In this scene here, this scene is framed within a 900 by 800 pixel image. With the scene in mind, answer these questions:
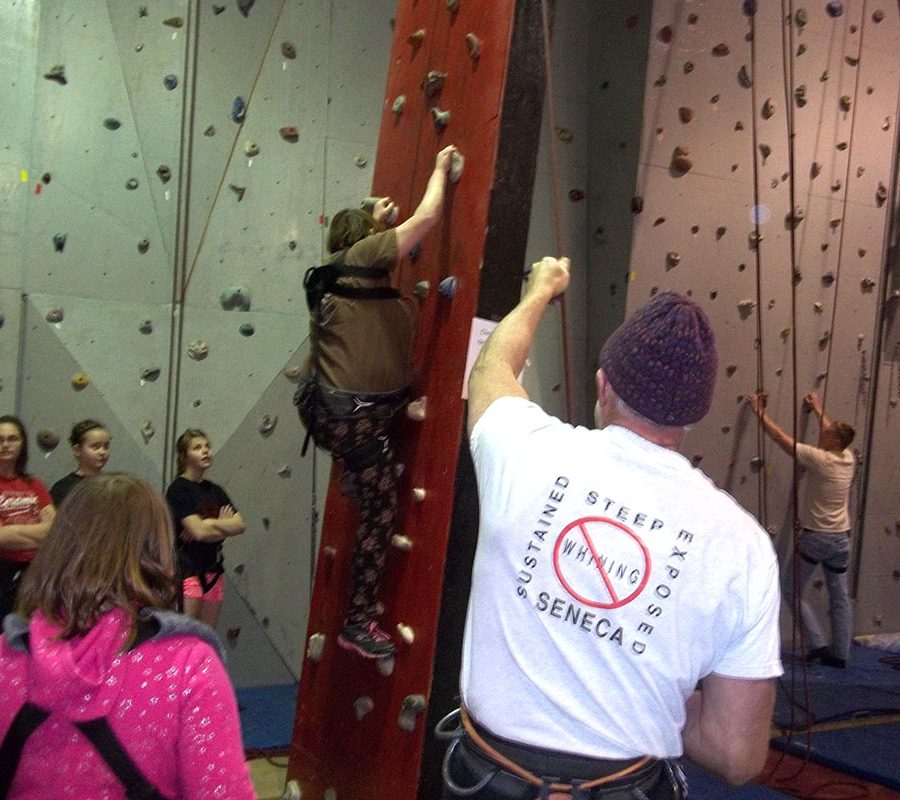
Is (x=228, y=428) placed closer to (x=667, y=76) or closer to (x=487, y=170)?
(x=487, y=170)

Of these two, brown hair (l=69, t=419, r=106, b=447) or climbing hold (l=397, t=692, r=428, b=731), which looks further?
brown hair (l=69, t=419, r=106, b=447)

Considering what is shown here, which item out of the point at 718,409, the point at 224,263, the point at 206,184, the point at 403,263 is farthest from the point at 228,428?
the point at 718,409

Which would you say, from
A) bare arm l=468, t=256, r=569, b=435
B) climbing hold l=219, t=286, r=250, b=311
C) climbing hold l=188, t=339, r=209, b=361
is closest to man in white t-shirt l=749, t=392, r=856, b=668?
climbing hold l=219, t=286, r=250, b=311

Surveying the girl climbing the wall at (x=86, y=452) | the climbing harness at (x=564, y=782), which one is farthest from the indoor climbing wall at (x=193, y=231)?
the climbing harness at (x=564, y=782)

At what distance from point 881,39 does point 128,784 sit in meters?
5.98

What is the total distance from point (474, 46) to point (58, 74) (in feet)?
7.16

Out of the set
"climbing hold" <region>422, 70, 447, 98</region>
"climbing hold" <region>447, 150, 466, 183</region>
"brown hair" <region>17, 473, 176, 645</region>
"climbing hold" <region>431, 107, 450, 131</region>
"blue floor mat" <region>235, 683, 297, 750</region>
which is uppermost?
"climbing hold" <region>422, 70, 447, 98</region>

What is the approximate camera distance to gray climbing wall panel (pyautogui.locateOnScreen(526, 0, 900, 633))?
493 centimetres

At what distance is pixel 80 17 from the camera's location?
4016mm

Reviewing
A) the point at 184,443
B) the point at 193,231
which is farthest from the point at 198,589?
the point at 193,231

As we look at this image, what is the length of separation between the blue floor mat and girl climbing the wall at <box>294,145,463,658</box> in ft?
4.14

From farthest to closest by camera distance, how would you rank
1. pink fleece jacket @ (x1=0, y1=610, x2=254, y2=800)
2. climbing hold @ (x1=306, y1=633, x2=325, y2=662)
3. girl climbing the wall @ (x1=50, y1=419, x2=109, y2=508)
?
girl climbing the wall @ (x1=50, y1=419, x2=109, y2=508)
climbing hold @ (x1=306, y1=633, x2=325, y2=662)
pink fleece jacket @ (x1=0, y1=610, x2=254, y2=800)

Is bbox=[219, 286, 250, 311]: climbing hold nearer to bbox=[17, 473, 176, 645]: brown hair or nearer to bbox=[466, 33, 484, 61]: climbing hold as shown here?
bbox=[466, 33, 484, 61]: climbing hold

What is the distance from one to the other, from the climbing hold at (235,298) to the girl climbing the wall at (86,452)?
3.03ft
